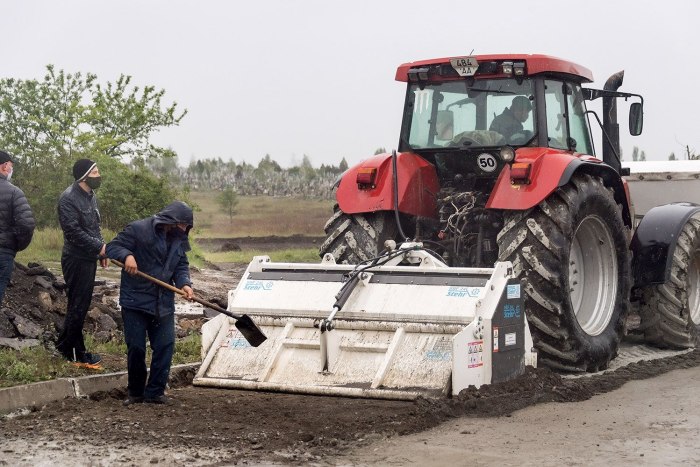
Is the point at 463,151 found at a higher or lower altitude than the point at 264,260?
higher

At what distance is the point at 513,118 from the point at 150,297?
12.6 feet

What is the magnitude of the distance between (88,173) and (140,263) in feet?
5.12

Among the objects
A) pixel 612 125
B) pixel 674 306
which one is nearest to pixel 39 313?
pixel 612 125

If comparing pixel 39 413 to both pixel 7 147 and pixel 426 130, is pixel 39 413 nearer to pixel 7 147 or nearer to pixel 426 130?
pixel 426 130

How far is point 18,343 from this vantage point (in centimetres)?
991

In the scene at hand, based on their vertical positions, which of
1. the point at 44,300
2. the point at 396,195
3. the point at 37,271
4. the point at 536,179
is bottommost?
the point at 44,300

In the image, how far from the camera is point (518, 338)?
29.3ft

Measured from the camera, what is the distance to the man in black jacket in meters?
9.46

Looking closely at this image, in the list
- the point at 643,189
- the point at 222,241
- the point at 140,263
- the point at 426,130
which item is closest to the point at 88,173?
the point at 140,263

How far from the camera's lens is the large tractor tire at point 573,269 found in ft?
31.4

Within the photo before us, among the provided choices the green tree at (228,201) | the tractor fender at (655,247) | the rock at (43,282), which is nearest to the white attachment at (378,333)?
the rock at (43,282)

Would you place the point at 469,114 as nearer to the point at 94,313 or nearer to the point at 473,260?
the point at 473,260

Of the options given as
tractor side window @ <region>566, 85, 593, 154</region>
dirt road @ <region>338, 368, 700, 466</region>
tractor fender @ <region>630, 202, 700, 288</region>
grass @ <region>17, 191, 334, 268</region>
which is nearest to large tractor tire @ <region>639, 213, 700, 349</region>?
tractor fender @ <region>630, 202, 700, 288</region>

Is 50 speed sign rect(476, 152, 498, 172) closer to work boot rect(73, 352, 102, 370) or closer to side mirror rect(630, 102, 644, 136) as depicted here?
side mirror rect(630, 102, 644, 136)
